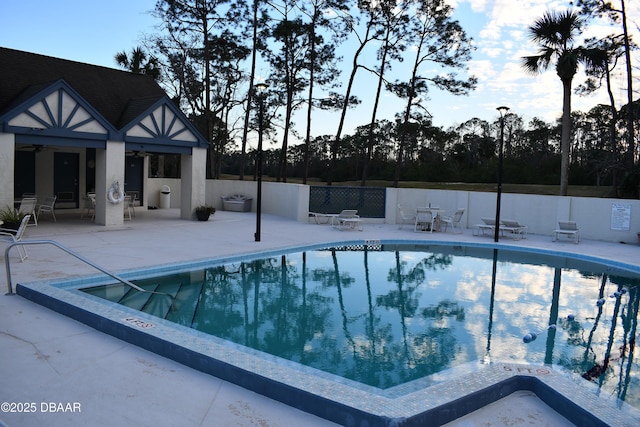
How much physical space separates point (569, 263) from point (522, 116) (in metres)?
48.0

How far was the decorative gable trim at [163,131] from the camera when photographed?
15.7 m

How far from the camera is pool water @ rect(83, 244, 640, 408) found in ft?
19.7

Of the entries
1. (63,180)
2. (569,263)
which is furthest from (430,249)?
(63,180)

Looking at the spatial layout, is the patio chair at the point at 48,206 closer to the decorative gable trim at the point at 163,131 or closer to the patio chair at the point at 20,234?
the decorative gable trim at the point at 163,131

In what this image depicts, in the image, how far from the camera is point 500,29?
20.2 meters

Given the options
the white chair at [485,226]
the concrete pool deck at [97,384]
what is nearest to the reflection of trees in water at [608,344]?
the concrete pool deck at [97,384]

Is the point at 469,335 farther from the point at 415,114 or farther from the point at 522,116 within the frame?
the point at 522,116

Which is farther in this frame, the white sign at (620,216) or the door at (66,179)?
the door at (66,179)

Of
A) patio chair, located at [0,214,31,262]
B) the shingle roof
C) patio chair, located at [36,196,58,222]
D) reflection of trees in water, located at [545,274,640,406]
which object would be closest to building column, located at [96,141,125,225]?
the shingle roof

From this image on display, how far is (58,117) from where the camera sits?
44.9ft

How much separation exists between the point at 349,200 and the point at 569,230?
25.5 feet

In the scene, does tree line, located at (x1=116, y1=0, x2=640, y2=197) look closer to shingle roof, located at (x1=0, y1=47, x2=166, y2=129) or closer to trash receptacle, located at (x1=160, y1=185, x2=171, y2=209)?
trash receptacle, located at (x1=160, y1=185, x2=171, y2=209)

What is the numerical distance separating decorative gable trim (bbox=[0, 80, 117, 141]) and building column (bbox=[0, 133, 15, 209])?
242 mm

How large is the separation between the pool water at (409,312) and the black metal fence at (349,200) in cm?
727
